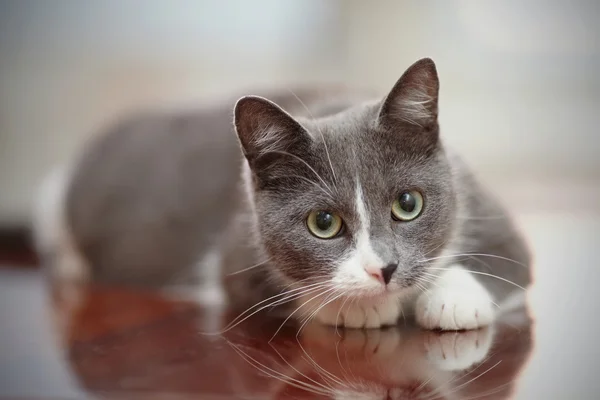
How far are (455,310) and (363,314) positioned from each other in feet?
0.56

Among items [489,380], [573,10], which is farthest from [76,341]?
[573,10]

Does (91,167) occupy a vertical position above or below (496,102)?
below

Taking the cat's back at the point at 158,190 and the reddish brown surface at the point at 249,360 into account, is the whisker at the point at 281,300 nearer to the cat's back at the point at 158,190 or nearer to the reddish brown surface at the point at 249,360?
the reddish brown surface at the point at 249,360

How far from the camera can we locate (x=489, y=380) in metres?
0.90

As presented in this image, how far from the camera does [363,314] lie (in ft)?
3.98

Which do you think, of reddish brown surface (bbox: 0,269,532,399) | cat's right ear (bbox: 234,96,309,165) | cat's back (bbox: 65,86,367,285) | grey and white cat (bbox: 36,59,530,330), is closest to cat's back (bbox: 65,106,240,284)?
cat's back (bbox: 65,86,367,285)

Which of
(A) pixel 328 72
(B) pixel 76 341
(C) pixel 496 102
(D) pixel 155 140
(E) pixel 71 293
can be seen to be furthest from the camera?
(A) pixel 328 72

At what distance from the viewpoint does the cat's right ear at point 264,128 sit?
1.11m

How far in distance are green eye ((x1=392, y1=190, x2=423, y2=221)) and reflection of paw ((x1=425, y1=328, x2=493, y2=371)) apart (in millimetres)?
216

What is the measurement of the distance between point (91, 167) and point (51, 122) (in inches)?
31.4

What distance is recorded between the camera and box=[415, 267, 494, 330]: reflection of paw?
1.15 m

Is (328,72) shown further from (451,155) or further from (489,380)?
(489,380)

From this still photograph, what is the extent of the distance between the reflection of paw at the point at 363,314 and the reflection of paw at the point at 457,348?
89 millimetres

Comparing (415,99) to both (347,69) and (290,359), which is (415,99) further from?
(347,69)
